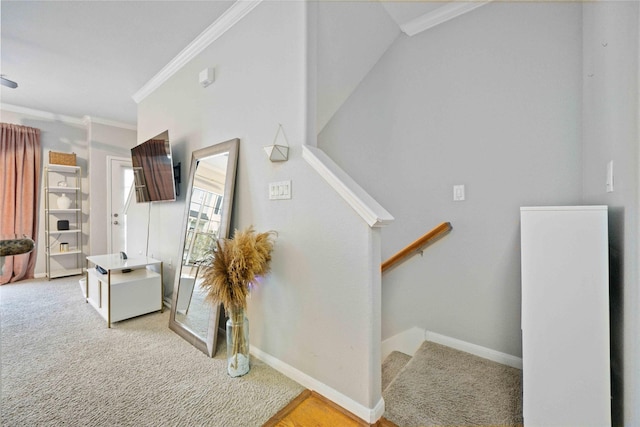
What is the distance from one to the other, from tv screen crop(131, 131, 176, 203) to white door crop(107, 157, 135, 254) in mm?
1747

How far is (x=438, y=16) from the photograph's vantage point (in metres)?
2.05

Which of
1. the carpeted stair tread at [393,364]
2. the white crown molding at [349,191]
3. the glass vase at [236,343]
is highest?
the white crown molding at [349,191]

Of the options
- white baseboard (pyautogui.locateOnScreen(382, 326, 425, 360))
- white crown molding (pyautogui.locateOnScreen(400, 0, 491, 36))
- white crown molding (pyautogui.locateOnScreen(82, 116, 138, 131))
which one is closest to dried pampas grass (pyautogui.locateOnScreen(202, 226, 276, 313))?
white baseboard (pyautogui.locateOnScreen(382, 326, 425, 360))

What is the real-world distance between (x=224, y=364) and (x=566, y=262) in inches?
78.0

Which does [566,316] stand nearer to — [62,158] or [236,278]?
[236,278]

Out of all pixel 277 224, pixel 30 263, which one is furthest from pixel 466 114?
pixel 30 263

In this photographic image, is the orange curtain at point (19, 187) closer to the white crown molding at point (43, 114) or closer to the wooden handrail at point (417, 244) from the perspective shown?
the white crown molding at point (43, 114)

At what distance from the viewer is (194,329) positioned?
213cm

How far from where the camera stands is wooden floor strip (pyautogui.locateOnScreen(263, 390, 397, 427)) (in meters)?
1.33

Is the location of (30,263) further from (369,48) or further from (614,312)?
(614,312)

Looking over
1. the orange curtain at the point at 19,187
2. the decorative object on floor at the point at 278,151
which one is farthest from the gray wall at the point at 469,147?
the orange curtain at the point at 19,187

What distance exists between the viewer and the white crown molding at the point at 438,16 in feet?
6.35

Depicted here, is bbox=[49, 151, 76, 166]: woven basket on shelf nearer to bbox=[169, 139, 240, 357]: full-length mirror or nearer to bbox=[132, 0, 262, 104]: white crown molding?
bbox=[132, 0, 262, 104]: white crown molding

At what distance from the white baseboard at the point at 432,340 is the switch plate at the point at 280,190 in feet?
4.98
